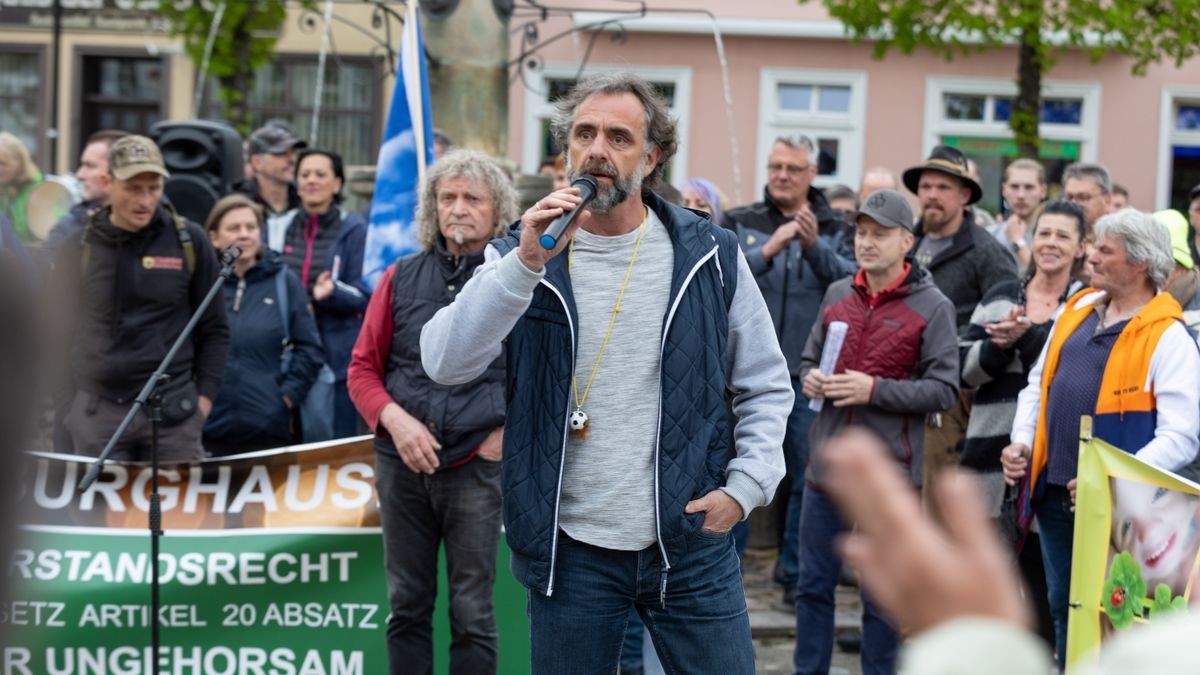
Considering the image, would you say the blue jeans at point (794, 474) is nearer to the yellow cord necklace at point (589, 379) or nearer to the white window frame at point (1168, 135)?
the yellow cord necklace at point (589, 379)

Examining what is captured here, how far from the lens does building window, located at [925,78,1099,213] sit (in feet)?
80.1

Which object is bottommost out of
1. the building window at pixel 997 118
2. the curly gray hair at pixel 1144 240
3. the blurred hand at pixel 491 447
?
the blurred hand at pixel 491 447

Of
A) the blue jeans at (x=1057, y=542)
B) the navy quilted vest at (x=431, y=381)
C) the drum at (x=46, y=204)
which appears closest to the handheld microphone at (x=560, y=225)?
the navy quilted vest at (x=431, y=381)

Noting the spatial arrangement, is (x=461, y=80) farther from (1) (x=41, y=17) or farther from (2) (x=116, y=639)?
(1) (x=41, y=17)

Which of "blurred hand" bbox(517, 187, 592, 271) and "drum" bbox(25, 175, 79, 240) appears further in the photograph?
"drum" bbox(25, 175, 79, 240)

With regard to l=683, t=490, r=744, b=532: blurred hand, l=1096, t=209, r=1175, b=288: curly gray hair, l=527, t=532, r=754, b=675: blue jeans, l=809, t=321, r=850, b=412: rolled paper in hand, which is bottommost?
l=527, t=532, r=754, b=675: blue jeans

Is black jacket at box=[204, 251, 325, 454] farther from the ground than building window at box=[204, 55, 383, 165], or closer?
closer

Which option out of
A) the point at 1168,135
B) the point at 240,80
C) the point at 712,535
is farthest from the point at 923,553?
the point at 1168,135

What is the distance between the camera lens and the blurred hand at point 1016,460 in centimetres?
643

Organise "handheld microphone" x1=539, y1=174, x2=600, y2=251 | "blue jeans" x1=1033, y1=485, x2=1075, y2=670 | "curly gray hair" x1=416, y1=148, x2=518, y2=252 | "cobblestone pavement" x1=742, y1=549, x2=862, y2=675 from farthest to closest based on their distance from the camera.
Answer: "cobblestone pavement" x1=742, y1=549, x2=862, y2=675
"blue jeans" x1=1033, y1=485, x2=1075, y2=670
"curly gray hair" x1=416, y1=148, x2=518, y2=252
"handheld microphone" x1=539, y1=174, x2=600, y2=251

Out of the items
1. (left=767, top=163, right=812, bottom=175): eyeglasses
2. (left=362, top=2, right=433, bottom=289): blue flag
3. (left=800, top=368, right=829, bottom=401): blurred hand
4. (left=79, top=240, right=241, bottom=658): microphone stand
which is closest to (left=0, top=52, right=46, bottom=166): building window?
(left=362, top=2, right=433, bottom=289): blue flag

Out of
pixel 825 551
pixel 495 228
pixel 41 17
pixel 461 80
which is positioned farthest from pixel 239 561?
pixel 41 17

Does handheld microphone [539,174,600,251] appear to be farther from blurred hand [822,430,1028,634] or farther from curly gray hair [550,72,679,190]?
blurred hand [822,430,1028,634]

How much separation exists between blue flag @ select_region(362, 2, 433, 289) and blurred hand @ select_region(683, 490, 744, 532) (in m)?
3.81
